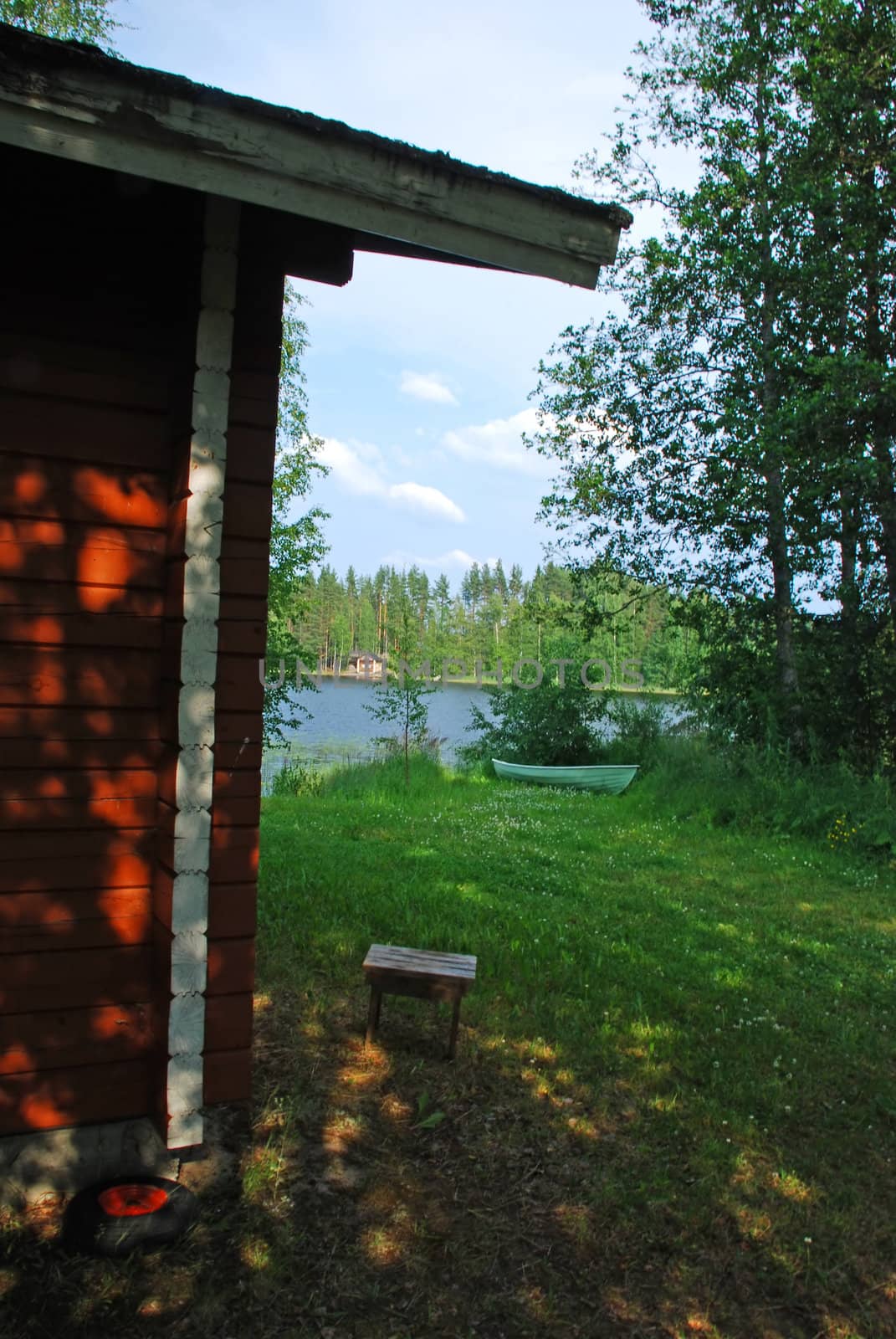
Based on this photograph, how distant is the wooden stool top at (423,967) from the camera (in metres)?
3.82

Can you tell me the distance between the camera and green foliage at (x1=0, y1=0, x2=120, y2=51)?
13656 millimetres

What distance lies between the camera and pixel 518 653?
57.4ft

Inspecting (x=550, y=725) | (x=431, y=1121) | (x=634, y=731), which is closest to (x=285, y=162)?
(x=431, y=1121)

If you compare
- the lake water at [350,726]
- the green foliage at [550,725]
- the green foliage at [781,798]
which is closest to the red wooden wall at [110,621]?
the green foliage at [781,798]

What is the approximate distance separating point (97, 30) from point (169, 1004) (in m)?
17.4

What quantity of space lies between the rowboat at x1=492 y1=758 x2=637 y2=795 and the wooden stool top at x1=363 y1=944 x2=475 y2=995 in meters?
9.93

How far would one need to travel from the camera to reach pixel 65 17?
1437cm

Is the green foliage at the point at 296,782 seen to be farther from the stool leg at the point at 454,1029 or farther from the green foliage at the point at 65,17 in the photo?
the green foliage at the point at 65,17

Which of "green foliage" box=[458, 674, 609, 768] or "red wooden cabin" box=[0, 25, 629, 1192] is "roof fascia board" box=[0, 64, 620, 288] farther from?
"green foliage" box=[458, 674, 609, 768]

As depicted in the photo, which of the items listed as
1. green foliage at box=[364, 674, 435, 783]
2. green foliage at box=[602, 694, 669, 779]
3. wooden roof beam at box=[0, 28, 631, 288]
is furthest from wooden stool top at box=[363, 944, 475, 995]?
green foliage at box=[602, 694, 669, 779]

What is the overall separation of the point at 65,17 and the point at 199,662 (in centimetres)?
1631

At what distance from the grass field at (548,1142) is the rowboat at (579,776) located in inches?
283

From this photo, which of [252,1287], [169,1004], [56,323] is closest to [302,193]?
[56,323]

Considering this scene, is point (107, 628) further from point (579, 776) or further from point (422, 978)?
point (579, 776)
